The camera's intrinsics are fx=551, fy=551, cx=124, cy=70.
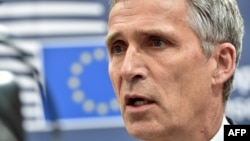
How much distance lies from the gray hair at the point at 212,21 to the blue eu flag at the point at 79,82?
0.72m

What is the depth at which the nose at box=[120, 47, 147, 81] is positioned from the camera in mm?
1020

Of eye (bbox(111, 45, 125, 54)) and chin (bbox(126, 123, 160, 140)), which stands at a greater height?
eye (bbox(111, 45, 125, 54))

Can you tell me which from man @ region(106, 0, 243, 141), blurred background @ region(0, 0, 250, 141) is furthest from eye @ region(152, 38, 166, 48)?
blurred background @ region(0, 0, 250, 141)

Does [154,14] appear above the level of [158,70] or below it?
above

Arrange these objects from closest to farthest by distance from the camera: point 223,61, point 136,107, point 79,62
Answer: point 136,107 → point 223,61 → point 79,62

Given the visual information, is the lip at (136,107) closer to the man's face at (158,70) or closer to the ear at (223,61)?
the man's face at (158,70)

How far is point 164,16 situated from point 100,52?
74 cm

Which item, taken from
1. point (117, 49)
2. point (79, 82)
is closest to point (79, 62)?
point (79, 82)

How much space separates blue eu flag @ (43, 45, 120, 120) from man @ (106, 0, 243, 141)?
643 mm

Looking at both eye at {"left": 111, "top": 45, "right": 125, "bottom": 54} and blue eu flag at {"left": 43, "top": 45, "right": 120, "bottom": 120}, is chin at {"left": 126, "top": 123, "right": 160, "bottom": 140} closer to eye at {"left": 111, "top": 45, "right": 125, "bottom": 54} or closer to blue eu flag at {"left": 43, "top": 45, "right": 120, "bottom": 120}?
eye at {"left": 111, "top": 45, "right": 125, "bottom": 54}

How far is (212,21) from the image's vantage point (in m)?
1.08

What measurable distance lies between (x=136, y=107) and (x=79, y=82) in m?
0.78

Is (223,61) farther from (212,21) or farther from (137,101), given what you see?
(137,101)

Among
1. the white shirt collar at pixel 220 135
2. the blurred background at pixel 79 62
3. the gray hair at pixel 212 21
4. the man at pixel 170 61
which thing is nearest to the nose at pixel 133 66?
the man at pixel 170 61
